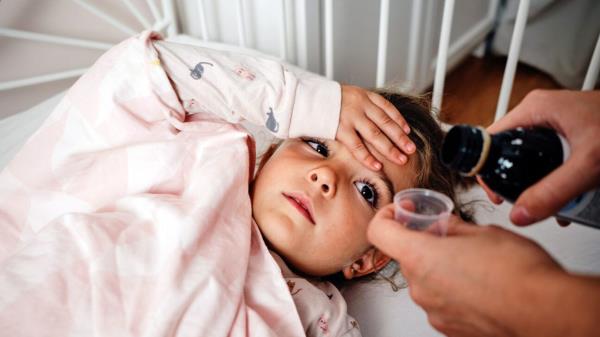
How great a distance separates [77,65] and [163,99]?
728 mm

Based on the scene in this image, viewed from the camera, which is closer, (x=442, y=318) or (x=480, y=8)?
(x=442, y=318)

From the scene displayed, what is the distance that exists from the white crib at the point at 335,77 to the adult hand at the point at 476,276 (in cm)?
40

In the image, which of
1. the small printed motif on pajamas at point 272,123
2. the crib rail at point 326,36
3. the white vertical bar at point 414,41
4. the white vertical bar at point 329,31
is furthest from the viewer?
the white vertical bar at point 414,41

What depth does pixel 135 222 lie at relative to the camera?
31.9 inches

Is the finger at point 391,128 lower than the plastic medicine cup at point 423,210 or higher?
lower

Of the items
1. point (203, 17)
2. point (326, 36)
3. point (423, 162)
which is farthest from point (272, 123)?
point (203, 17)

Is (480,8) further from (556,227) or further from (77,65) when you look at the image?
(77,65)

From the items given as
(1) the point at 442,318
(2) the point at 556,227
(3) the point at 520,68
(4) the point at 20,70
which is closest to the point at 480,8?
(3) the point at 520,68

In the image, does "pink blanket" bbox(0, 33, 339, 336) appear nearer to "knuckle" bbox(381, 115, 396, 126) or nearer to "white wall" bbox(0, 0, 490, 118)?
"knuckle" bbox(381, 115, 396, 126)

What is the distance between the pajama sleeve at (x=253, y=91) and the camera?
2.87 ft

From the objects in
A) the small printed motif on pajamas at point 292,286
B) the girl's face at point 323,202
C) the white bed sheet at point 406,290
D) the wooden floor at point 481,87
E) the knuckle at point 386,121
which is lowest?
the wooden floor at point 481,87

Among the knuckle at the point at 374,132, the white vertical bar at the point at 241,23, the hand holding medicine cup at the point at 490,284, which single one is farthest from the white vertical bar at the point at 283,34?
the hand holding medicine cup at the point at 490,284

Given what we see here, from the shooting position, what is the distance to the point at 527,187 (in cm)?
59

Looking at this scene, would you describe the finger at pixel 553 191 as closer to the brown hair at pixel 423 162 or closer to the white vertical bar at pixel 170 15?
the brown hair at pixel 423 162
